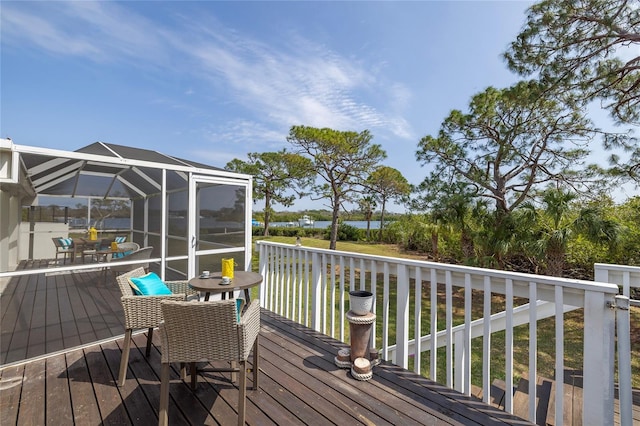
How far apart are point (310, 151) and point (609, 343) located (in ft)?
38.0

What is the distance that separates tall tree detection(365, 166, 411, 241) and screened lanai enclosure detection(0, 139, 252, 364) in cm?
986

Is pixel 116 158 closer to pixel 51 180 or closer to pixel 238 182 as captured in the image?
pixel 51 180

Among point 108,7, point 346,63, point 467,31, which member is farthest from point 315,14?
point 108,7

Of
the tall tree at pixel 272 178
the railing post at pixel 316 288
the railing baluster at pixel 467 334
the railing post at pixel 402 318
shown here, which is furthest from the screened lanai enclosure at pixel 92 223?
the tall tree at pixel 272 178

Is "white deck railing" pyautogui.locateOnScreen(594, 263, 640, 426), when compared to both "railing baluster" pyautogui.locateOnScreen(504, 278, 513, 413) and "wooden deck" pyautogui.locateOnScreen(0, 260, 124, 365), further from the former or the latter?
"wooden deck" pyautogui.locateOnScreen(0, 260, 124, 365)

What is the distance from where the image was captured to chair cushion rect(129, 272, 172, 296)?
267 centimetres

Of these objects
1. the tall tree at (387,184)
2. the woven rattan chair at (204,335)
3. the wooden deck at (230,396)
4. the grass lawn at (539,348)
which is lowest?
the grass lawn at (539,348)

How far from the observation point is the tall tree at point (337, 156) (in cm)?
1184

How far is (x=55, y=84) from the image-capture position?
5.89 m

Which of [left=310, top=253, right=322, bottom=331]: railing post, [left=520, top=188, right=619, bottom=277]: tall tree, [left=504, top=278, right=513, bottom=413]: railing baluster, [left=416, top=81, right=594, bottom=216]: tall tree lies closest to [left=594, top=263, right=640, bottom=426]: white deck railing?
[left=504, top=278, right=513, bottom=413]: railing baluster

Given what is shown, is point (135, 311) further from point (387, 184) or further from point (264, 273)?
point (387, 184)

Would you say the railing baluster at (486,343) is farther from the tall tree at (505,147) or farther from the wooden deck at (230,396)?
the tall tree at (505,147)

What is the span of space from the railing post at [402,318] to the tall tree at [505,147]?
20.9 ft

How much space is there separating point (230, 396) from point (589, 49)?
8073 mm
